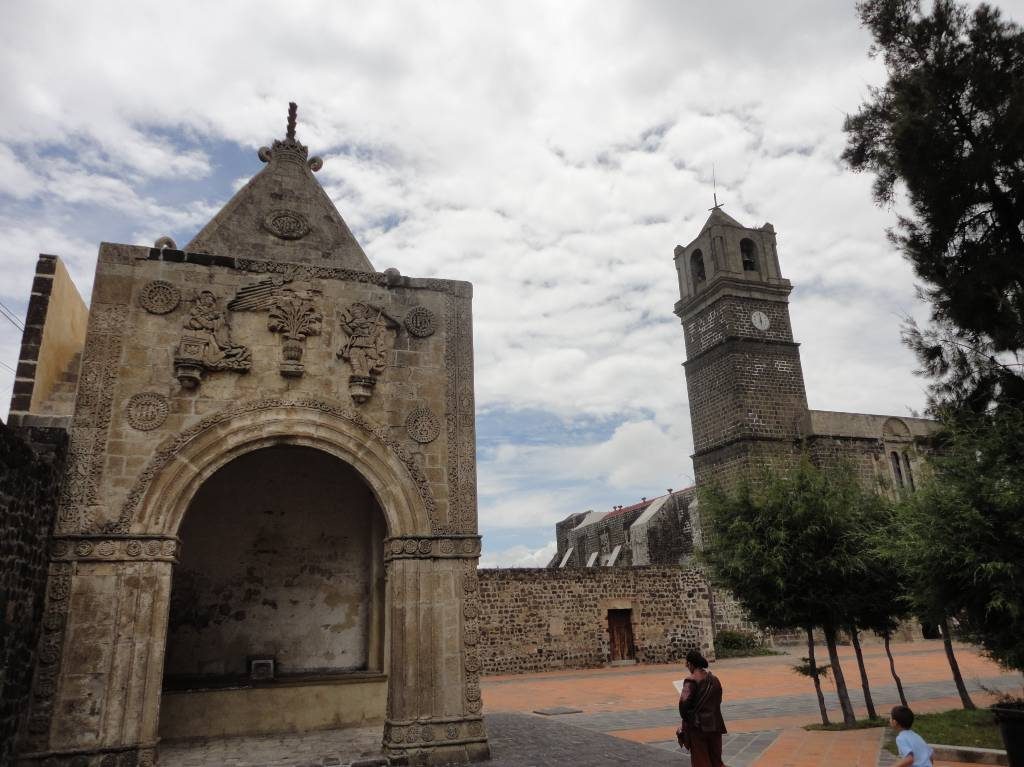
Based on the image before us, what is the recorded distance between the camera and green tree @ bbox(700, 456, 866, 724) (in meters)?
9.98

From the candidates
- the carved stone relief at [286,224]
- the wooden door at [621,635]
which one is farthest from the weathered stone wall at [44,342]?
the wooden door at [621,635]

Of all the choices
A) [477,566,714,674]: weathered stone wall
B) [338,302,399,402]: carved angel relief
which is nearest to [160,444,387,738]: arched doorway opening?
[338,302,399,402]: carved angel relief

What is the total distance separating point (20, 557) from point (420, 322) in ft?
16.9

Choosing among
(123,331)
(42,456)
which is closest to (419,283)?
(123,331)

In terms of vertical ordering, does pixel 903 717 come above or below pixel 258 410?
below

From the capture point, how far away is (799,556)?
1004 centimetres

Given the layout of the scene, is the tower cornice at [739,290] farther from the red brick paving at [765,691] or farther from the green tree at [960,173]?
the green tree at [960,173]

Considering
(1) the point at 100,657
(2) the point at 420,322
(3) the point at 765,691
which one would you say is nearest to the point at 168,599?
(1) the point at 100,657

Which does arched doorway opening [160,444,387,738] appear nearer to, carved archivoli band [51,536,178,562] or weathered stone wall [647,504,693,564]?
carved archivoli band [51,536,178,562]

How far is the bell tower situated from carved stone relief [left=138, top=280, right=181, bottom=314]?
20623 millimetres

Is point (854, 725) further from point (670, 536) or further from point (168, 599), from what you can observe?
point (670, 536)

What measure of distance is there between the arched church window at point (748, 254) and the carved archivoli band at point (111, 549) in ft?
85.6

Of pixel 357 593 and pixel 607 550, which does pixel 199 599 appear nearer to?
pixel 357 593

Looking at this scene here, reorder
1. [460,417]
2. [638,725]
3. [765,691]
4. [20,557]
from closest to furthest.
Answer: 1. [20,557]
2. [460,417]
3. [638,725]
4. [765,691]
